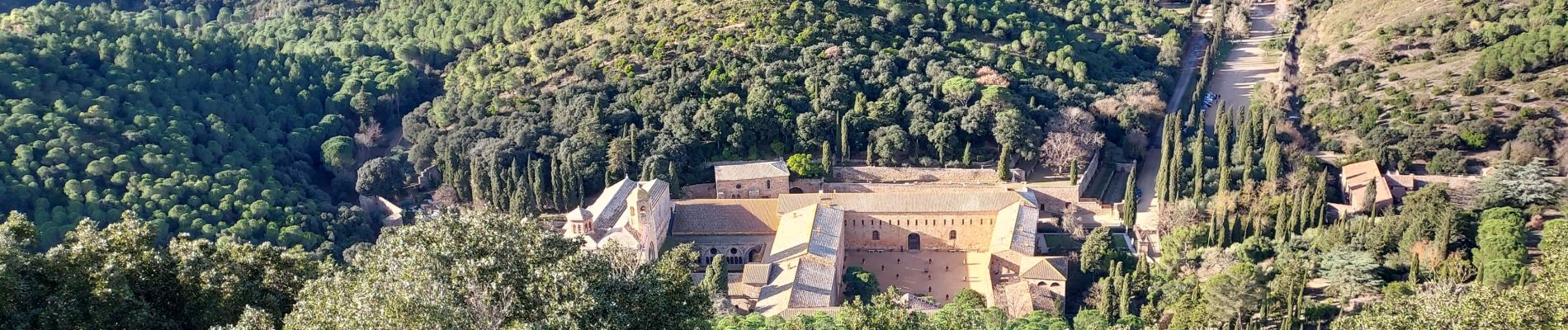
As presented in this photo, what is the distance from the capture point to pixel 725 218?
4966 centimetres

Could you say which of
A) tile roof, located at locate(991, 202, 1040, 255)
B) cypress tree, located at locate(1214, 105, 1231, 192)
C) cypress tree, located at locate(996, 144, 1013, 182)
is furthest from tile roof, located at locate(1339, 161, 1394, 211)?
cypress tree, located at locate(996, 144, 1013, 182)

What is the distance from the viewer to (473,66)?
66188mm

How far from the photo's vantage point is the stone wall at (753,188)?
53.6 m

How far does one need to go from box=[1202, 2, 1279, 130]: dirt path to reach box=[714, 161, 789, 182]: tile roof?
2217 cm

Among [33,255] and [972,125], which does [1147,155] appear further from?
[33,255]

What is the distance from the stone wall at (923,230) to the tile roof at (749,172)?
4.83 metres

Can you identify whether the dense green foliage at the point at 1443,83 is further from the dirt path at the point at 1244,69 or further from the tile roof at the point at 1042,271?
the tile roof at the point at 1042,271

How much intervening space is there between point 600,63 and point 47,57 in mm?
24554

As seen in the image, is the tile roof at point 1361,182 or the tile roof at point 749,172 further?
the tile roof at point 749,172

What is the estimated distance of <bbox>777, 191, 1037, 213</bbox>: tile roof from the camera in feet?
163

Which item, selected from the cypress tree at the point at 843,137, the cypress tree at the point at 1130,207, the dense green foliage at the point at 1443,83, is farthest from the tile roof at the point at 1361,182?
the cypress tree at the point at 843,137

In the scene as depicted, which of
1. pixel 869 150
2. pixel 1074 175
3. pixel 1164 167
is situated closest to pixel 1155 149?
pixel 1164 167

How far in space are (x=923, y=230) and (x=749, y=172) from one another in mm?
8135

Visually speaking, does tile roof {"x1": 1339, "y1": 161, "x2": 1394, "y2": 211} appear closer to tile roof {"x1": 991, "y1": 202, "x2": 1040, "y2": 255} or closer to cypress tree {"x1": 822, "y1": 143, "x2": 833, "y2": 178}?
tile roof {"x1": 991, "y1": 202, "x2": 1040, "y2": 255}
